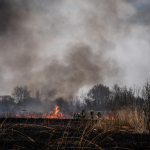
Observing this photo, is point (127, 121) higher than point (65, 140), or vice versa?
point (127, 121)

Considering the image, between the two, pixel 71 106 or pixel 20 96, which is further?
pixel 71 106

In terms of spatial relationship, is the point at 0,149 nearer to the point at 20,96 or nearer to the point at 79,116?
the point at 79,116

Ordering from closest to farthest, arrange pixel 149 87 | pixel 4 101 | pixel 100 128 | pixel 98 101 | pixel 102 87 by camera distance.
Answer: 1. pixel 100 128
2. pixel 149 87
3. pixel 98 101
4. pixel 102 87
5. pixel 4 101

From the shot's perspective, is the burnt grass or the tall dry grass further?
the tall dry grass

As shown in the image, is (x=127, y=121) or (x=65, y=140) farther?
(x=127, y=121)

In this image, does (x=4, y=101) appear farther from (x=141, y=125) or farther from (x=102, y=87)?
(x=141, y=125)

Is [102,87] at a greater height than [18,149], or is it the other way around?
[102,87]

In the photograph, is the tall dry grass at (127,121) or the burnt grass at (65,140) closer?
the burnt grass at (65,140)

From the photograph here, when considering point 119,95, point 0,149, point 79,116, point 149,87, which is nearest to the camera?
point 0,149

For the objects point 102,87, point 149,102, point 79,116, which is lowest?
point 79,116

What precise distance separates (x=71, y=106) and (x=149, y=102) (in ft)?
167

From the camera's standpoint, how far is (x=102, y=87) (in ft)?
169

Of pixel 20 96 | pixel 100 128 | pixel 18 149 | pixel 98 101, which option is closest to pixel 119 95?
pixel 100 128

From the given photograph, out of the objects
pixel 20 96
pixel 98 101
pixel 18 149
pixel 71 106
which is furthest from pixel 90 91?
pixel 18 149
